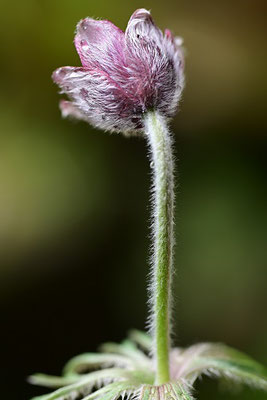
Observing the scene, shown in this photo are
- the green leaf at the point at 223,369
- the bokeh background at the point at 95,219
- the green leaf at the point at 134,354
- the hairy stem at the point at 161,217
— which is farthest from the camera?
the bokeh background at the point at 95,219

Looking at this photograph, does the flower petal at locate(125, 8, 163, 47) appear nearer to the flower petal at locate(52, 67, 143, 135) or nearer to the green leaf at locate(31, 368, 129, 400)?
the flower petal at locate(52, 67, 143, 135)

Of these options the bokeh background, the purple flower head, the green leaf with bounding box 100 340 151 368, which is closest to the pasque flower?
the purple flower head

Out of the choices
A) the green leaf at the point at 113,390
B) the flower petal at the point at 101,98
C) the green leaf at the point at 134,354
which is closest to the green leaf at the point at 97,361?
the green leaf at the point at 134,354

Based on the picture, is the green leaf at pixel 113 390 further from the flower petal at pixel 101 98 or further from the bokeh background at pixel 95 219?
the bokeh background at pixel 95 219

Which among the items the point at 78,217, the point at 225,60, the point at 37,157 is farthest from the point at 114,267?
the point at 225,60

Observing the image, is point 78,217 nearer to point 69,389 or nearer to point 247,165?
point 247,165

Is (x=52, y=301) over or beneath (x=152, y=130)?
beneath
